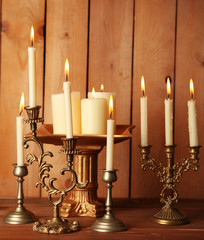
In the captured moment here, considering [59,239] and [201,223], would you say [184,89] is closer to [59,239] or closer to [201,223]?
[201,223]

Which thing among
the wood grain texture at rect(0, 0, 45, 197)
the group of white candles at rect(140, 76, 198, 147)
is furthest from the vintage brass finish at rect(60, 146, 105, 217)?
the wood grain texture at rect(0, 0, 45, 197)

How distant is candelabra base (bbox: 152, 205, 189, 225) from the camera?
3.05ft

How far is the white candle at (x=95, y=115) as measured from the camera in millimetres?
977

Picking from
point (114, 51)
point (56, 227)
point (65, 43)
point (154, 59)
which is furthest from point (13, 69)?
point (56, 227)

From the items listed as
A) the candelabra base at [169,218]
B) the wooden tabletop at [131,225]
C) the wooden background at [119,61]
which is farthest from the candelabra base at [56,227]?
the wooden background at [119,61]

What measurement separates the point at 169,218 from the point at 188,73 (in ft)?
1.48

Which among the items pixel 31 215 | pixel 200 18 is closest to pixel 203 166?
pixel 200 18

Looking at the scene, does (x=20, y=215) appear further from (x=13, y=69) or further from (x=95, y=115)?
(x=13, y=69)

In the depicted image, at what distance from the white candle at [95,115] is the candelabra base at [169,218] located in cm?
22

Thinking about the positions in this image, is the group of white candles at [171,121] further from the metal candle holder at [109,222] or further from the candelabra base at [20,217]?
the candelabra base at [20,217]

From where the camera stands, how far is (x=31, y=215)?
3.06 feet

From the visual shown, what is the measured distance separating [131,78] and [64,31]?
23 cm

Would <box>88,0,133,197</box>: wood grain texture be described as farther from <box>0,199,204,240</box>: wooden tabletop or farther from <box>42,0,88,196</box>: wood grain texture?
<box>0,199,204,240</box>: wooden tabletop

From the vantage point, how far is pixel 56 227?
0.86m
